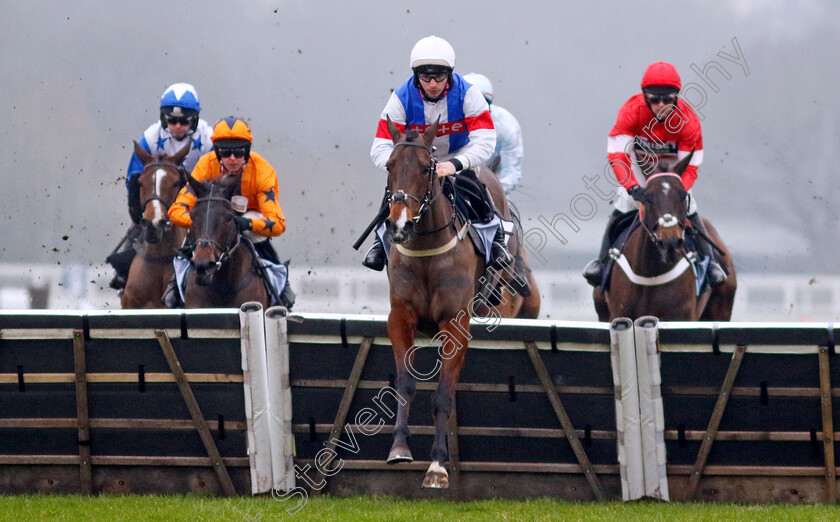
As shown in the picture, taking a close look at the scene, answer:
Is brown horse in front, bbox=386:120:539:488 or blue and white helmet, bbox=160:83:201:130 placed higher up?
blue and white helmet, bbox=160:83:201:130

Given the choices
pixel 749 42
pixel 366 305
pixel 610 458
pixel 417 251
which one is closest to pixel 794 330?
pixel 610 458

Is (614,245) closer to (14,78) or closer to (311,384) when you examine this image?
(311,384)

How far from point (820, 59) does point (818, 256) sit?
328 centimetres

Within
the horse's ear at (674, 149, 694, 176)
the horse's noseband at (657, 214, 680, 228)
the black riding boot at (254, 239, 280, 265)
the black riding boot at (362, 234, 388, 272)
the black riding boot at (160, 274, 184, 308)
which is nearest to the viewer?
the black riding boot at (362, 234, 388, 272)

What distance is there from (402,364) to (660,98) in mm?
3391

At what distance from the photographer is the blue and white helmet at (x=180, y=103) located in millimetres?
9508

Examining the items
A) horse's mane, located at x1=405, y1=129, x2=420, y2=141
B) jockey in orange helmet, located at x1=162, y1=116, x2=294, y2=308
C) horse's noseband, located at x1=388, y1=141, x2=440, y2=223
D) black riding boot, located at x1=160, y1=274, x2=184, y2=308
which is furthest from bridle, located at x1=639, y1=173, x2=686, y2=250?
black riding boot, located at x1=160, y1=274, x2=184, y2=308

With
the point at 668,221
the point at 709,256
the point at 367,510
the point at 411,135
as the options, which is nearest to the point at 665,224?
the point at 668,221

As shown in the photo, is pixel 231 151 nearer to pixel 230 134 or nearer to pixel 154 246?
pixel 230 134

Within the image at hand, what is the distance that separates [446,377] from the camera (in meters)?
6.23

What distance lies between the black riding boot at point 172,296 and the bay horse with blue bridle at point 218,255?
0.23m

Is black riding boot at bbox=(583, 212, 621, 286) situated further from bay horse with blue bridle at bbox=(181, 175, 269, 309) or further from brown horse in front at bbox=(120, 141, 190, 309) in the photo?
brown horse in front at bbox=(120, 141, 190, 309)

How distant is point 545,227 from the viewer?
16516mm

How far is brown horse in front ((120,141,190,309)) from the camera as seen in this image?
8.95m
